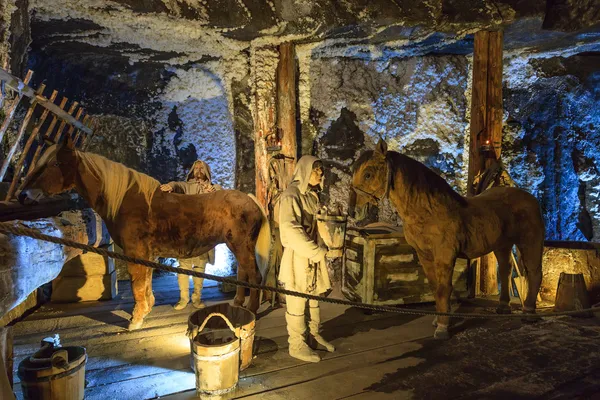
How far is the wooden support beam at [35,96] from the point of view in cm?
312

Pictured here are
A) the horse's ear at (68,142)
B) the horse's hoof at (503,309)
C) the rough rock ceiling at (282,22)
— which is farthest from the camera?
the rough rock ceiling at (282,22)

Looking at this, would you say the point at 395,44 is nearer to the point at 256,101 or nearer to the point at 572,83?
the point at 256,101

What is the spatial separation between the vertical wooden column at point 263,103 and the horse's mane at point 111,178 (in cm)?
192

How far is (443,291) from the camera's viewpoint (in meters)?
3.96

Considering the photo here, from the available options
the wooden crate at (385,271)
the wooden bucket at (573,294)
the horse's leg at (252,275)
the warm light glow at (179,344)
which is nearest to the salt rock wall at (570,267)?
the wooden bucket at (573,294)

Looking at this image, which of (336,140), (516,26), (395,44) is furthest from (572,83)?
(336,140)

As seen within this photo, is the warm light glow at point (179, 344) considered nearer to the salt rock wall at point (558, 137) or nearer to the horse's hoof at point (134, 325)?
the horse's hoof at point (134, 325)

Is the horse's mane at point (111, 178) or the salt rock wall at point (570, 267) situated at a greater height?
the horse's mane at point (111, 178)

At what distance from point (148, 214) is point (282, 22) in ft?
10.8

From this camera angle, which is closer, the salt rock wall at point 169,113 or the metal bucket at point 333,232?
the metal bucket at point 333,232

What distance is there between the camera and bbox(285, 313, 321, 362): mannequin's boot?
341 cm

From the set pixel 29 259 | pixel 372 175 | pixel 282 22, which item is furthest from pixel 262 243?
pixel 282 22

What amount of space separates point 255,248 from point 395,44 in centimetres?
435

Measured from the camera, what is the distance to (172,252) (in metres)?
4.27
